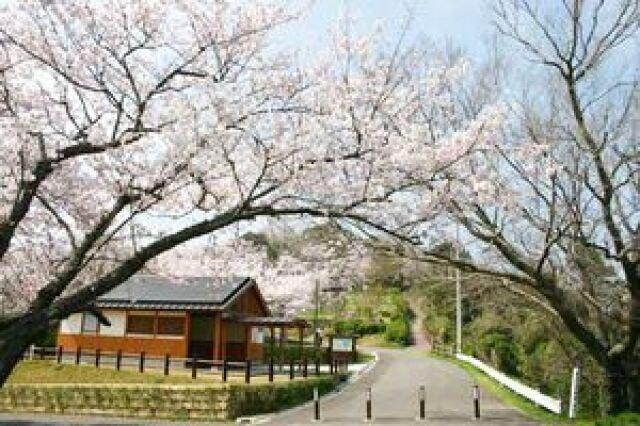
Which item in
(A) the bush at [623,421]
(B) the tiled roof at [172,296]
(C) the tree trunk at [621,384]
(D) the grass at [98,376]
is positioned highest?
(B) the tiled roof at [172,296]

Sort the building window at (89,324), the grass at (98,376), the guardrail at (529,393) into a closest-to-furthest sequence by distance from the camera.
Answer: the guardrail at (529,393), the grass at (98,376), the building window at (89,324)

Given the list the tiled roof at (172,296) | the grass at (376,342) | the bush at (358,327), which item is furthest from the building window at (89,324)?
the grass at (376,342)

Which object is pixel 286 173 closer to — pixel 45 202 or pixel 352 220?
pixel 352 220

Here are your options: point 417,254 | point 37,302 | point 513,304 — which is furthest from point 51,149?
point 513,304

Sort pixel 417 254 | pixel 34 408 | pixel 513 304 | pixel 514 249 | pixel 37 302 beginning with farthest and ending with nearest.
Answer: pixel 513 304, pixel 34 408, pixel 514 249, pixel 417 254, pixel 37 302

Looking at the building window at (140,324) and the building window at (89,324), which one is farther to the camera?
the building window at (89,324)

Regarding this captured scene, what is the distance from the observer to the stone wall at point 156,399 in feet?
63.4

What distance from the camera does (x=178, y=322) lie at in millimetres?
31234

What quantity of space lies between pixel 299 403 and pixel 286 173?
14.7 meters

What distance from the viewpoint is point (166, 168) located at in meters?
8.73

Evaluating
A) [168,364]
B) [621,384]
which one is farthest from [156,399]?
[621,384]

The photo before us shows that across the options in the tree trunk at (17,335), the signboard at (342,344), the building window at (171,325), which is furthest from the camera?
the signboard at (342,344)

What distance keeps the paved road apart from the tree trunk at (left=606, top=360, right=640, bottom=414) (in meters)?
2.37

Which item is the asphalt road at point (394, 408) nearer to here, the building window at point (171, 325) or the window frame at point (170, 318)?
the window frame at point (170, 318)
